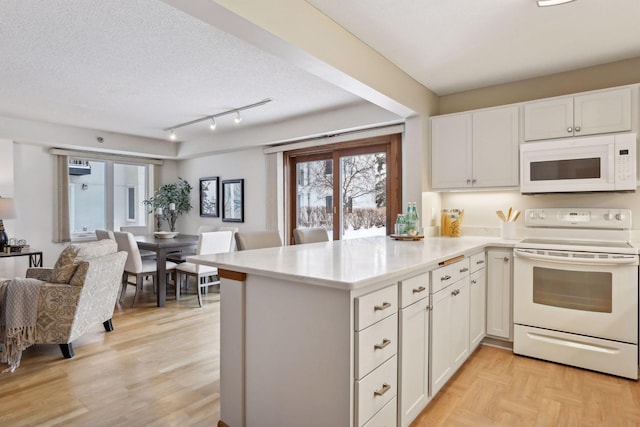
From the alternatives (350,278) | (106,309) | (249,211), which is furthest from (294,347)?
(249,211)

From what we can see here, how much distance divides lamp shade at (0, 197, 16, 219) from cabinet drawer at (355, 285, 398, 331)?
16.1ft

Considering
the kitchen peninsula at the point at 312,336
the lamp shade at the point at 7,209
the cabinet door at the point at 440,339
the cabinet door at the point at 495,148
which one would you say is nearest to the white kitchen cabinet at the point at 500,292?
the cabinet door at the point at 495,148

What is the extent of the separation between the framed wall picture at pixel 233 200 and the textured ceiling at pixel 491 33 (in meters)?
3.64

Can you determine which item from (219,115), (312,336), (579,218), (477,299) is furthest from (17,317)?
(579,218)

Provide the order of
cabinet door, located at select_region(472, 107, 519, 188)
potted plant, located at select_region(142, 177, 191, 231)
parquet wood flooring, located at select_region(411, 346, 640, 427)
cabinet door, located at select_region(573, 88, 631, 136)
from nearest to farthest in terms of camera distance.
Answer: parquet wood flooring, located at select_region(411, 346, 640, 427) < cabinet door, located at select_region(573, 88, 631, 136) < cabinet door, located at select_region(472, 107, 519, 188) < potted plant, located at select_region(142, 177, 191, 231)

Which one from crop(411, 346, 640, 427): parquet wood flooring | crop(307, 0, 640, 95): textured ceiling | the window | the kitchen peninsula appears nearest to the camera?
the kitchen peninsula

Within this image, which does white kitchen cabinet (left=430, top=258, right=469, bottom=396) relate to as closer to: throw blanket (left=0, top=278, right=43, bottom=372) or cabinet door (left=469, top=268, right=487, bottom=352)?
cabinet door (left=469, top=268, right=487, bottom=352)

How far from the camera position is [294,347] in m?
1.57

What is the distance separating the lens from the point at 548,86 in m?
3.22

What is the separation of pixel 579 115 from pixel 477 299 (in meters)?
1.70

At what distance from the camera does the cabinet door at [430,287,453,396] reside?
2.01 meters

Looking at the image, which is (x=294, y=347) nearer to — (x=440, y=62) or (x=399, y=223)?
(x=399, y=223)

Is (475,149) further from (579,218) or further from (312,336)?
(312,336)

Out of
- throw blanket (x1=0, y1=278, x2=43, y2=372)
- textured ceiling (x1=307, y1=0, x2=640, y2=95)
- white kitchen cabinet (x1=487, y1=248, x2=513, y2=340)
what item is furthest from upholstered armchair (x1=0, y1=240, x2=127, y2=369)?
white kitchen cabinet (x1=487, y1=248, x2=513, y2=340)
